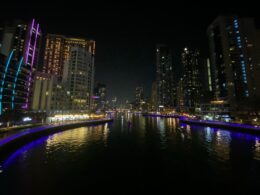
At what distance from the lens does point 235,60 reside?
417 feet

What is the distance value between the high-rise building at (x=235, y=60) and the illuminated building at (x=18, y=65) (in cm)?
15844

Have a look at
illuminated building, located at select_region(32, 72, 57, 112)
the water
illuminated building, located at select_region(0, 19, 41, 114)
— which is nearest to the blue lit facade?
illuminated building, located at select_region(0, 19, 41, 114)

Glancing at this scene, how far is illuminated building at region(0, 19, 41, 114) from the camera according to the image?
82.3 meters

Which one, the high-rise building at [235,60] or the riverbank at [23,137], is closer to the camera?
the riverbank at [23,137]

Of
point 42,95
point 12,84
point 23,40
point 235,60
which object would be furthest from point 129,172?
point 235,60

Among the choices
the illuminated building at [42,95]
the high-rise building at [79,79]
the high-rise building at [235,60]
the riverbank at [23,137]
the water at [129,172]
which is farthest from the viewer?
the high-rise building at [79,79]

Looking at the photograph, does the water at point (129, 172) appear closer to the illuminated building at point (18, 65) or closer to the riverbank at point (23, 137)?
the riverbank at point (23, 137)

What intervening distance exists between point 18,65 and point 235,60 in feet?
A: 554

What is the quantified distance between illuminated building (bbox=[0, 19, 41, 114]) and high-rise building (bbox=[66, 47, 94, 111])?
29250 millimetres

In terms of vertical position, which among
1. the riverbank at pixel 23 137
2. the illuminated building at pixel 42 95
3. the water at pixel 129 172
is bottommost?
the water at pixel 129 172

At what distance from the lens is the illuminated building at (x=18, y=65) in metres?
82.3

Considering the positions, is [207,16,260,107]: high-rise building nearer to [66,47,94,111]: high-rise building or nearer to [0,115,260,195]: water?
[0,115,260,195]: water

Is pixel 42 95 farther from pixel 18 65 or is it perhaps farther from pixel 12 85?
pixel 18 65

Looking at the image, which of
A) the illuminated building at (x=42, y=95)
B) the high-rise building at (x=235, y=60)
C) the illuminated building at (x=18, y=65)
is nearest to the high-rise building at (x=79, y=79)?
the illuminated building at (x=42, y=95)
